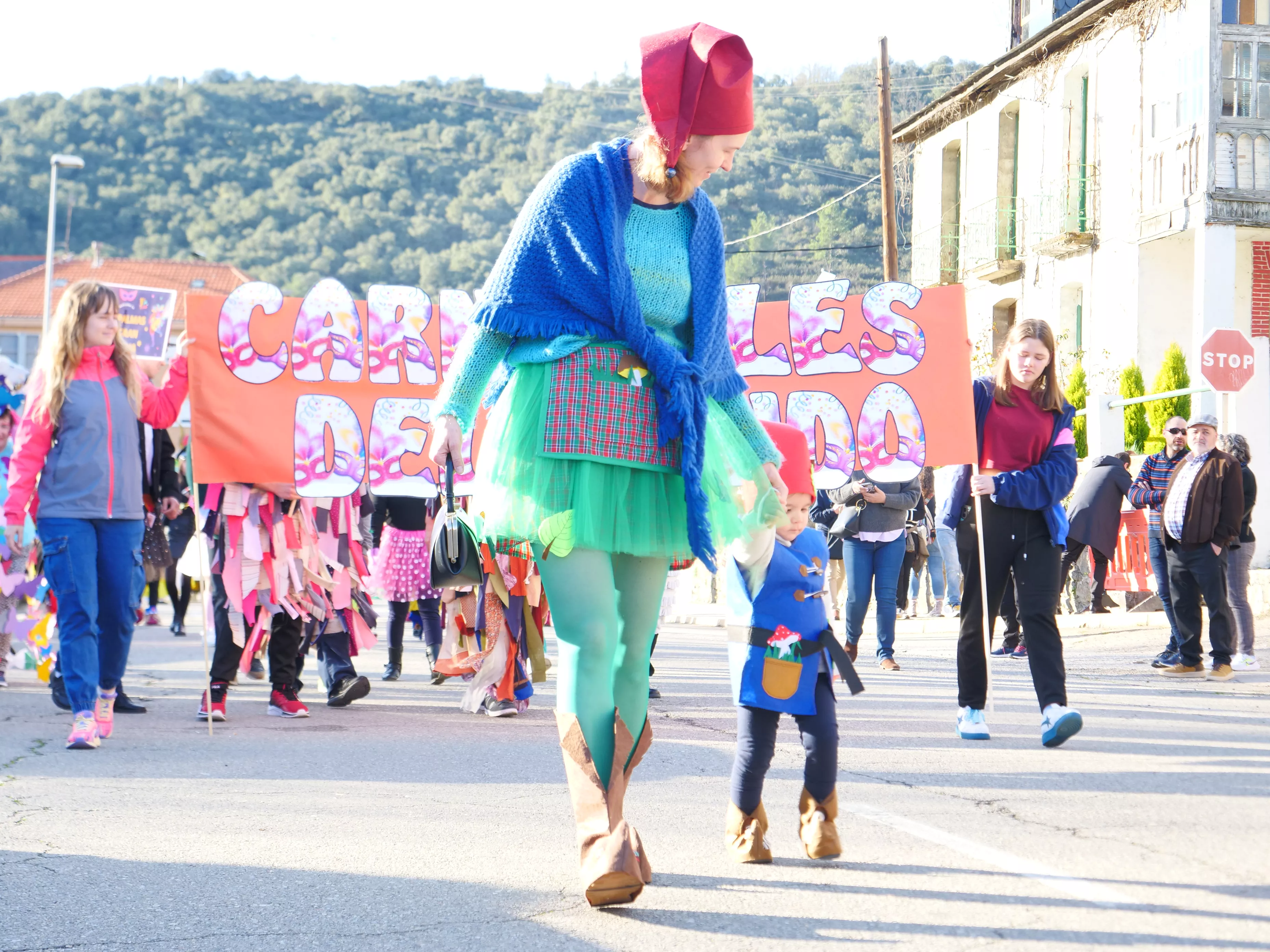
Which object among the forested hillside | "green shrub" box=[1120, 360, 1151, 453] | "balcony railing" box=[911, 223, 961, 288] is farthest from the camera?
the forested hillside

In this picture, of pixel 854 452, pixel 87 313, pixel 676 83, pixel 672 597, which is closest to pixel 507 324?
pixel 676 83

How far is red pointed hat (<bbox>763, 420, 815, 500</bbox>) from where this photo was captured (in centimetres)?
440

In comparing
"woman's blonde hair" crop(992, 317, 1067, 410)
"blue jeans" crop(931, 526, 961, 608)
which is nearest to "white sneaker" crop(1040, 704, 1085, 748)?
"woman's blonde hair" crop(992, 317, 1067, 410)

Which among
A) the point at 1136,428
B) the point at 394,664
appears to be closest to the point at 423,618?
the point at 394,664

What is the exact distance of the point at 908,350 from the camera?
30.5 feet

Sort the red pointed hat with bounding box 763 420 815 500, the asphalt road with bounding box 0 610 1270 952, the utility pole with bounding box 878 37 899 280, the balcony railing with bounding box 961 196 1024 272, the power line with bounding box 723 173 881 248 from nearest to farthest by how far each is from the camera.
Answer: the asphalt road with bounding box 0 610 1270 952
the red pointed hat with bounding box 763 420 815 500
the utility pole with bounding box 878 37 899 280
the balcony railing with bounding box 961 196 1024 272
the power line with bounding box 723 173 881 248

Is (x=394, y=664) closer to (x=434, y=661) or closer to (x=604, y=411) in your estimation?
(x=434, y=661)

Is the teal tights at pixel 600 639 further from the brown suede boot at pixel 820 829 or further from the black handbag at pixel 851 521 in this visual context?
the black handbag at pixel 851 521

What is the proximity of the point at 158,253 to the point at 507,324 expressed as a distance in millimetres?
83060

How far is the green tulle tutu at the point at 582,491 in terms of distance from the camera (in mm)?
3619

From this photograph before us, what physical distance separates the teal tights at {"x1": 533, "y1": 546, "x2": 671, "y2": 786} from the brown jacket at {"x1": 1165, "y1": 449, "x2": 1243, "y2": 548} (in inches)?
302

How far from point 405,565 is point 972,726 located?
4.88 meters

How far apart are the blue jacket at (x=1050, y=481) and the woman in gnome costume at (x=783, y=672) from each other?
2.47 meters

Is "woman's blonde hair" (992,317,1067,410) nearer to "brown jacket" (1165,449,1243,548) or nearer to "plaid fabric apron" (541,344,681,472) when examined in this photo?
"plaid fabric apron" (541,344,681,472)
